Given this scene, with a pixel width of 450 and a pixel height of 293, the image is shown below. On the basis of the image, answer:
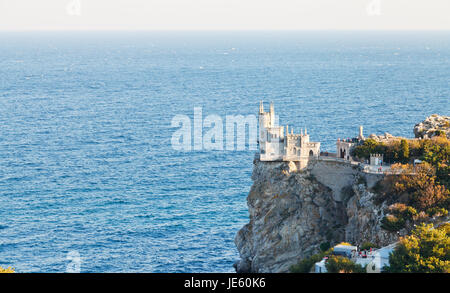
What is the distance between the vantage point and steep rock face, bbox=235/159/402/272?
246ft

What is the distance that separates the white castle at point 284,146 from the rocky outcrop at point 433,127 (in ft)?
49.0

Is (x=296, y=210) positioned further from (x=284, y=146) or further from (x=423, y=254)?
(x=423, y=254)

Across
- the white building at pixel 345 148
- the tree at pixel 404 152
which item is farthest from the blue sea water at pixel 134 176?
the tree at pixel 404 152

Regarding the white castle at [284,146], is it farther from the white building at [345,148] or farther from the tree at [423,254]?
the tree at [423,254]

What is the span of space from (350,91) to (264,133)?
116856mm

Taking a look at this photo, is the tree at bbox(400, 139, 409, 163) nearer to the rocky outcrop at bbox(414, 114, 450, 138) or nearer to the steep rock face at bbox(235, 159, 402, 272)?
the steep rock face at bbox(235, 159, 402, 272)

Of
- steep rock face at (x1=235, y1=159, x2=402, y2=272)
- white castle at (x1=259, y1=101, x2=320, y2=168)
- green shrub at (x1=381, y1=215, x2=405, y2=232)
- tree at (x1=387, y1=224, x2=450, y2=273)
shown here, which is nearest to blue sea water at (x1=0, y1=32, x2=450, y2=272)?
steep rock face at (x1=235, y1=159, x2=402, y2=272)

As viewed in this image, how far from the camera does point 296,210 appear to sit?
255 feet

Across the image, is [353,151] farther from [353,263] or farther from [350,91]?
[350,91]

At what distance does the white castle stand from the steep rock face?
88 centimetres

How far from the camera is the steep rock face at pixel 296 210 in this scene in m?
75.0

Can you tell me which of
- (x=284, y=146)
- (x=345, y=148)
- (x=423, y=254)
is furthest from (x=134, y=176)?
(x=423, y=254)

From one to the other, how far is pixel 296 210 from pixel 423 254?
22.0m
